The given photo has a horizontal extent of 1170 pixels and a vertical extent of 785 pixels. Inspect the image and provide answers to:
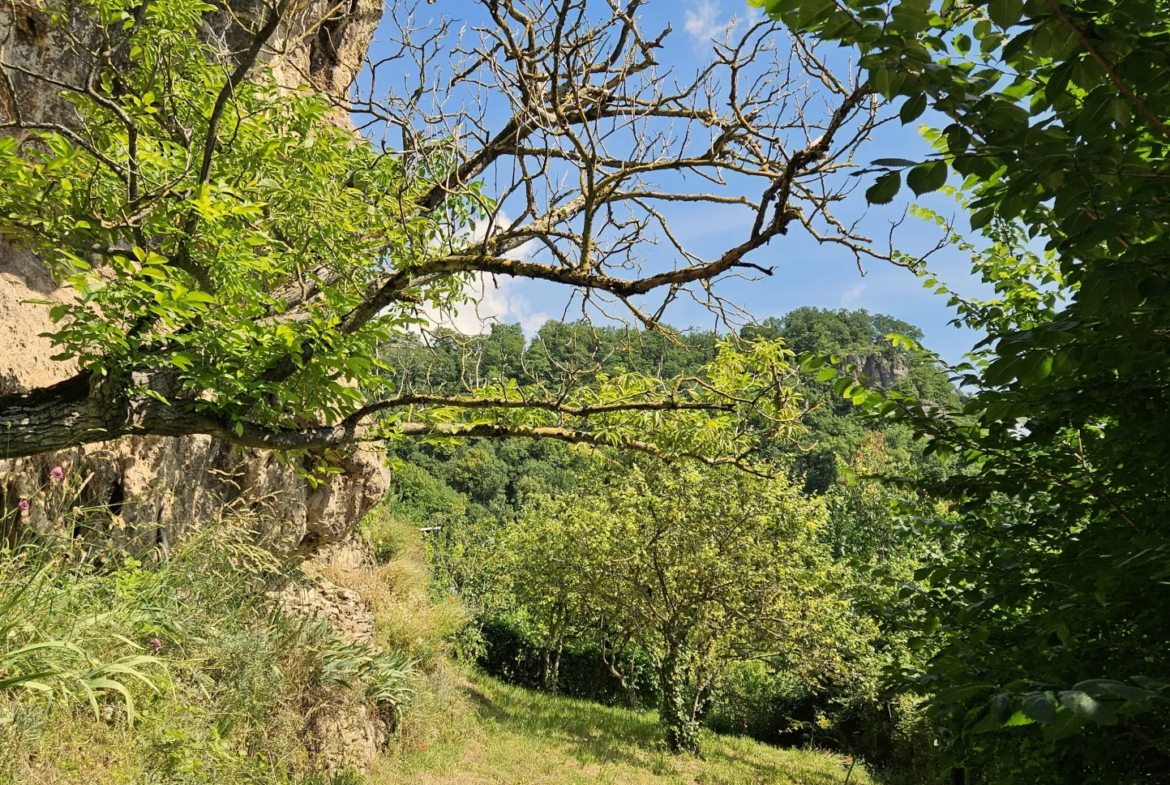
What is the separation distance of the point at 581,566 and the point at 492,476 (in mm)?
32407

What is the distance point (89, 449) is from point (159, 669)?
2.59 metres

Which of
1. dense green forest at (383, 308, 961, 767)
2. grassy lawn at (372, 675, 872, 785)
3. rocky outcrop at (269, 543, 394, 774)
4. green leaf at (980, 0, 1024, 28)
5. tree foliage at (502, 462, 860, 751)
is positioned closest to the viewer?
green leaf at (980, 0, 1024, 28)

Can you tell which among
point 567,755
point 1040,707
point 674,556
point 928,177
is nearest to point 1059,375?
point 928,177

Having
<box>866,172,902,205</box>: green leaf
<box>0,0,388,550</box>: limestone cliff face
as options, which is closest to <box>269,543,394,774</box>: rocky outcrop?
<box>0,0,388,550</box>: limestone cliff face

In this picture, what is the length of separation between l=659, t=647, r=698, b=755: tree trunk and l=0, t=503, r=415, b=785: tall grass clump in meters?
7.13

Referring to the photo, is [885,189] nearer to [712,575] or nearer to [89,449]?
[89,449]

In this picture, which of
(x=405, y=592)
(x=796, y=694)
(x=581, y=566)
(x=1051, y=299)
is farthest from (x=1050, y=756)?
(x=796, y=694)

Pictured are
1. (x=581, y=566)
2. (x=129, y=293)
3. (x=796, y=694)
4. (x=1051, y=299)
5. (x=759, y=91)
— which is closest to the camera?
(x=129, y=293)

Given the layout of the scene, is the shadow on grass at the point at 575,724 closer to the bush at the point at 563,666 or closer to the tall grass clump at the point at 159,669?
the bush at the point at 563,666

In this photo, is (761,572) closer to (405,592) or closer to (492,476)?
(405,592)

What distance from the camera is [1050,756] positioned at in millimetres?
2754

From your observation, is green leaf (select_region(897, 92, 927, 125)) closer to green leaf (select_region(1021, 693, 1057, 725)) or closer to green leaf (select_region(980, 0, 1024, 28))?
green leaf (select_region(980, 0, 1024, 28))

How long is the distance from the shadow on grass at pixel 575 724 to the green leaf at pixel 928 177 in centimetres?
1018

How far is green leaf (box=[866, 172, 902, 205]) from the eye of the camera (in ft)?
4.52
